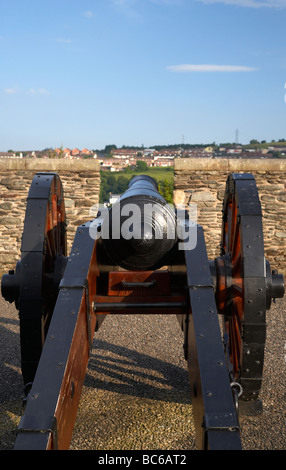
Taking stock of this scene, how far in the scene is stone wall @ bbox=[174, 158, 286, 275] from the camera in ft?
27.1

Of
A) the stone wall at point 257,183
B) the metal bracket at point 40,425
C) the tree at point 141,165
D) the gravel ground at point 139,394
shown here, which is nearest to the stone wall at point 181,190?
the stone wall at point 257,183

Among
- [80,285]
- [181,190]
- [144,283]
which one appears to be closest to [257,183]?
[181,190]

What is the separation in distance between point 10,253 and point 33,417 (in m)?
6.64

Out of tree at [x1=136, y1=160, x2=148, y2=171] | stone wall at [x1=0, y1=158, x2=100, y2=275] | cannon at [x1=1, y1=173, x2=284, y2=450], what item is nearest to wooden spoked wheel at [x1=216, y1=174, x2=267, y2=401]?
cannon at [x1=1, y1=173, x2=284, y2=450]

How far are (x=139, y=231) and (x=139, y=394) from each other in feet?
5.62

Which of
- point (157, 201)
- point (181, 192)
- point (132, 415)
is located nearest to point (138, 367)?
point (132, 415)

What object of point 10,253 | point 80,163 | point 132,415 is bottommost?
point 132,415

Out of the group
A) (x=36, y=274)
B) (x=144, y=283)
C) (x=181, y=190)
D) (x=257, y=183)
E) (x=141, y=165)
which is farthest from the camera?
(x=141, y=165)

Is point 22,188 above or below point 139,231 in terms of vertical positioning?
above

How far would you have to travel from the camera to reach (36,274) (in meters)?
3.23

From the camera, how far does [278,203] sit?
8.27m

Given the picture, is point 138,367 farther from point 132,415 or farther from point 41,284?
point 41,284

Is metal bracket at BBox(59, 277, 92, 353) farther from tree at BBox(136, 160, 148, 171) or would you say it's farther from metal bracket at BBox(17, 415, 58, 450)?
tree at BBox(136, 160, 148, 171)

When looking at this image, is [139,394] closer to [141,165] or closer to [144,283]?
[144,283]
